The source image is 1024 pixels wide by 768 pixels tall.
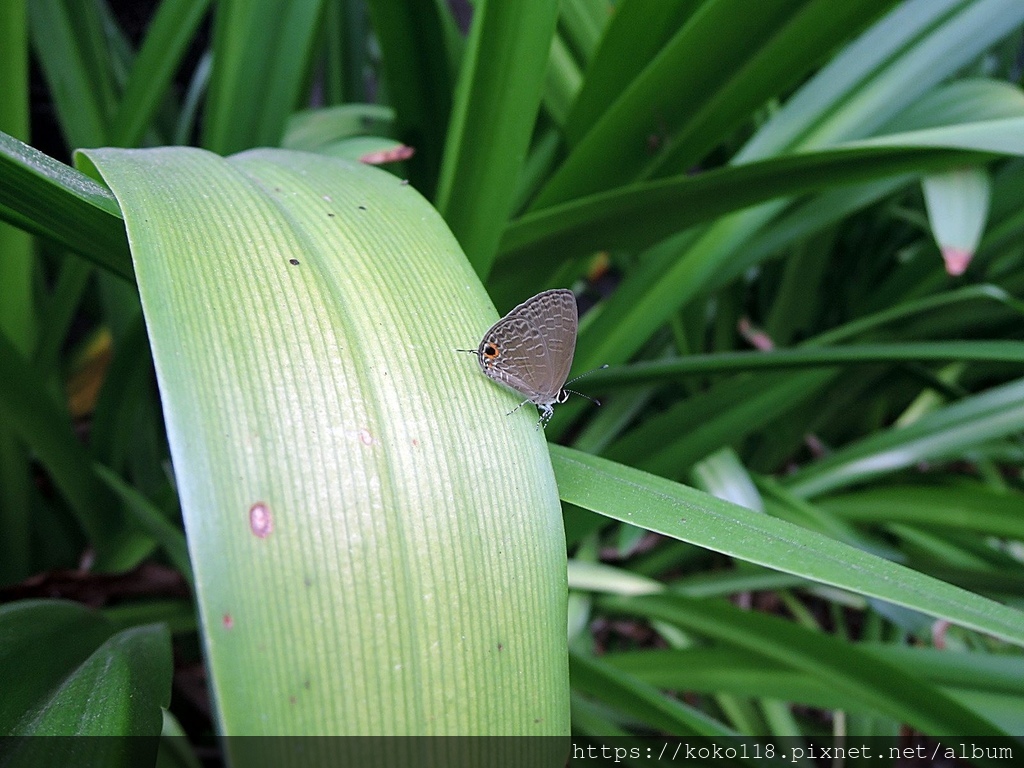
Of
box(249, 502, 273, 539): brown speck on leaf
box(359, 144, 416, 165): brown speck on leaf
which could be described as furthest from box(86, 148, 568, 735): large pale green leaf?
box(359, 144, 416, 165): brown speck on leaf

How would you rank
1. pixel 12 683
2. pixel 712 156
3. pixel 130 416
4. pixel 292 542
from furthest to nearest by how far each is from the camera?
1. pixel 712 156
2. pixel 130 416
3. pixel 12 683
4. pixel 292 542

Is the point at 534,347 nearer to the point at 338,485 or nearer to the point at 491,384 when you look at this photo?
the point at 491,384

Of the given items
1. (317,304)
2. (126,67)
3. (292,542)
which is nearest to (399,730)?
(292,542)

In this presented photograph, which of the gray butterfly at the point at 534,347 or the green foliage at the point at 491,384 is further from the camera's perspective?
the gray butterfly at the point at 534,347

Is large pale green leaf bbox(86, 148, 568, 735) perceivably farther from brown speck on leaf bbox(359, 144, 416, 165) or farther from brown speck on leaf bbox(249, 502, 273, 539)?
brown speck on leaf bbox(359, 144, 416, 165)

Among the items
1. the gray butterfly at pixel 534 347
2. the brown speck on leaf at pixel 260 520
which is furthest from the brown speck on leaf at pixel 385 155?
the brown speck on leaf at pixel 260 520

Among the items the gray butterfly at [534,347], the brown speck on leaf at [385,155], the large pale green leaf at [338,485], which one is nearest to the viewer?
the large pale green leaf at [338,485]

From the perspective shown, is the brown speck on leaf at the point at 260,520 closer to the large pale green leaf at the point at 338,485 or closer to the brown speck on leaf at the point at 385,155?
the large pale green leaf at the point at 338,485

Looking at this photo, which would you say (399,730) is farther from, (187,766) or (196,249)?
(187,766)
